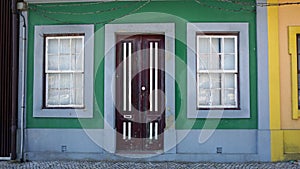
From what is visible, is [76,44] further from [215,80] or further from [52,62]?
[215,80]

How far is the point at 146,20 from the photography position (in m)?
9.50

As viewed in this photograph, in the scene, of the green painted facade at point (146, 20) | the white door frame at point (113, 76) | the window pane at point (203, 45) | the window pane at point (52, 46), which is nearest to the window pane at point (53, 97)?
the green painted facade at point (146, 20)

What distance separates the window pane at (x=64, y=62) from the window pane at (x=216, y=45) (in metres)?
3.59

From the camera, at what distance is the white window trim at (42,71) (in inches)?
372

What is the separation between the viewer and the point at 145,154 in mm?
9336

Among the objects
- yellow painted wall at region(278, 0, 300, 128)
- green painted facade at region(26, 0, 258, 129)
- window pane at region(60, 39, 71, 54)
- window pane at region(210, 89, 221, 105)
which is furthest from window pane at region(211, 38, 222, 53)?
window pane at region(60, 39, 71, 54)

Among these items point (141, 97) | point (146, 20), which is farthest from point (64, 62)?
point (146, 20)

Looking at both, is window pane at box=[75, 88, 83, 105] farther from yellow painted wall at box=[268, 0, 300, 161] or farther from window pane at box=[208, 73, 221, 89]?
yellow painted wall at box=[268, 0, 300, 161]

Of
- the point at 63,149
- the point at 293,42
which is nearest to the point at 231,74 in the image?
the point at 293,42

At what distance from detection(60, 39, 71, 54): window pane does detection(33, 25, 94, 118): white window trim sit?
254 millimetres

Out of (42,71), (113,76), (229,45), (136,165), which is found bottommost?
(136,165)

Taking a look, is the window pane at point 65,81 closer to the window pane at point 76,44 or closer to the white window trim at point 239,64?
the window pane at point 76,44

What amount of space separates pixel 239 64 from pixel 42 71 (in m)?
4.82

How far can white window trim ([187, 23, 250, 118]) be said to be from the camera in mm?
9227
